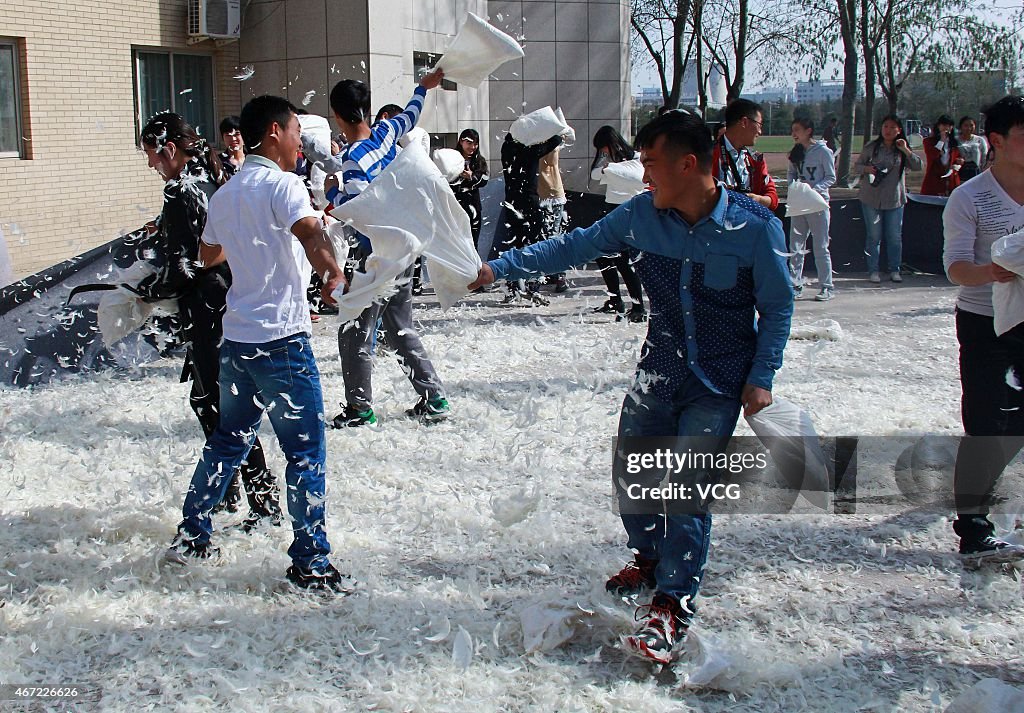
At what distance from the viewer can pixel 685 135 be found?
3316 mm

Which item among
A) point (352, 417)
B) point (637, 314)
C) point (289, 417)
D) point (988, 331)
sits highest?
point (988, 331)

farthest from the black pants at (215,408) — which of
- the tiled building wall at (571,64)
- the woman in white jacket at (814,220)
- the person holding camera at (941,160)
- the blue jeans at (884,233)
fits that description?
the tiled building wall at (571,64)

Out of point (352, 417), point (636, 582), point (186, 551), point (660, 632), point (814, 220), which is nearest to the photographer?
point (660, 632)

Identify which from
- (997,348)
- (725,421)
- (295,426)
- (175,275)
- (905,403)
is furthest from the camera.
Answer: (905,403)

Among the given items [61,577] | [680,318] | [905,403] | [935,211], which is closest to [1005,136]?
[680,318]

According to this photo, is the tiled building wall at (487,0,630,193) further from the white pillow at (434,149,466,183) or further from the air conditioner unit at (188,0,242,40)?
the white pillow at (434,149,466,183)

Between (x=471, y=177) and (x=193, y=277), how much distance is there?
7.03 m

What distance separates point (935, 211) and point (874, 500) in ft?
29.6

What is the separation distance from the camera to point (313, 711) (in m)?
3.07

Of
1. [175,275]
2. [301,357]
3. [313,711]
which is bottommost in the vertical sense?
[313,711]

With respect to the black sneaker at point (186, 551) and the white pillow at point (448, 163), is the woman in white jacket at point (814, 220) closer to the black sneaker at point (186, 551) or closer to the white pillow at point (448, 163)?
the white pillow at point (448, 163)

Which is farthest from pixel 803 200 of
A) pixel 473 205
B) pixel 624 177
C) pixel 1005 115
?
pixel 1005 115

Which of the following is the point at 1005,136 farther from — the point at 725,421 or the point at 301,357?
Answer: the point at 301,357

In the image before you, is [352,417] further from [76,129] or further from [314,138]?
[76,129]
